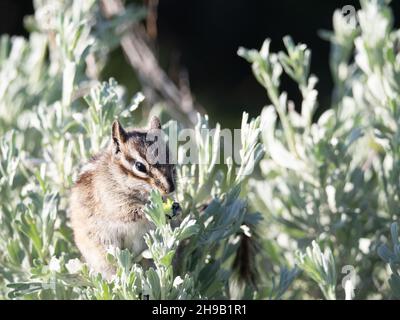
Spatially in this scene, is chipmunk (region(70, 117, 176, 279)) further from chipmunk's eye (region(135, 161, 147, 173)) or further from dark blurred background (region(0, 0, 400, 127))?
dark blurred background (region(0, 0, 400, 127))

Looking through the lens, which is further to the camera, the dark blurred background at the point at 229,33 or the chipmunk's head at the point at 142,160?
the dark blurred background at the point at 229,33

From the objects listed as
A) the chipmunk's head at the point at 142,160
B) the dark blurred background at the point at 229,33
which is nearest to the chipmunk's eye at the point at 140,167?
the chipmunk's head at the point at 142,160

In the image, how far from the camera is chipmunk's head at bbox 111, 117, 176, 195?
65.1 inches

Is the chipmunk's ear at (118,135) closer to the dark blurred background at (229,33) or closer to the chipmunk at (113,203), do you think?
the chipmunk at (113,203)

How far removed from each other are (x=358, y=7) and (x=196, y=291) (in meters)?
3.19

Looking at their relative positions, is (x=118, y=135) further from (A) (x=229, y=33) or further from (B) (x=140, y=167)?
(A) (x=229, y=33)

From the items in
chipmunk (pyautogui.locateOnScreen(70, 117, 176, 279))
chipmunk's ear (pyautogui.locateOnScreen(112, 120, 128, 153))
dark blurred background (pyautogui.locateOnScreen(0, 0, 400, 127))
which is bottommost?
chipmunk (pyautogui.locateOnScreen(70, 117, 176, 279))

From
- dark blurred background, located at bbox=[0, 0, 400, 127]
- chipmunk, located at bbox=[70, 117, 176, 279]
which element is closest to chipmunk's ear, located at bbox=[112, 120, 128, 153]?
chipmunk, located at bbox=[70, 117, 176, 279]

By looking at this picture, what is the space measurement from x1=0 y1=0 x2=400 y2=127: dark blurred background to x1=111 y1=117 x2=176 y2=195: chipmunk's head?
290 centimetres

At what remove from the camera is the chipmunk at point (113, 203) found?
1.74m

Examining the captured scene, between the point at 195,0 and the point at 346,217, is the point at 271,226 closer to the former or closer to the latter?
the point at 346,217

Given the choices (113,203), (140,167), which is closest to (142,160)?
(140,167)
